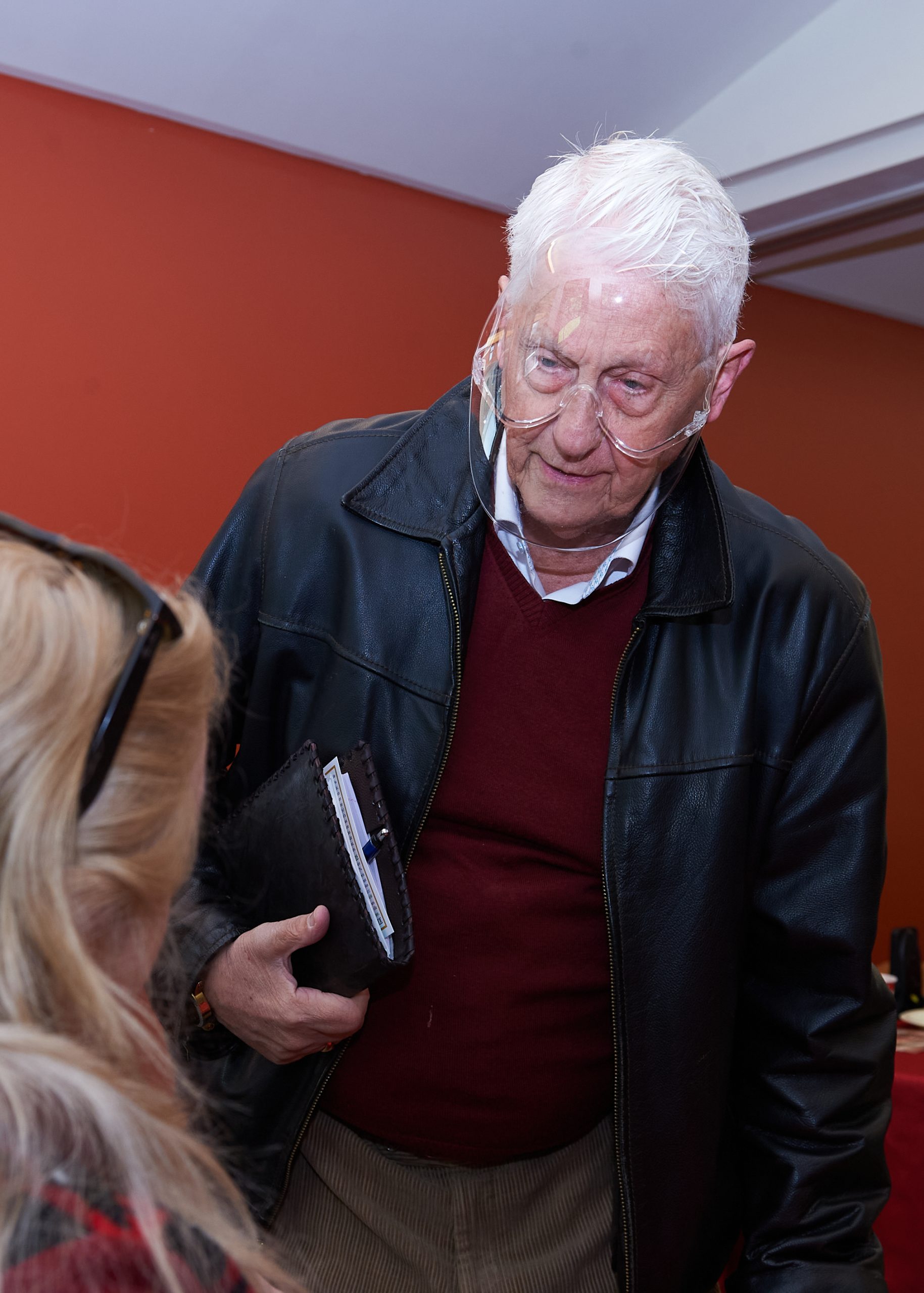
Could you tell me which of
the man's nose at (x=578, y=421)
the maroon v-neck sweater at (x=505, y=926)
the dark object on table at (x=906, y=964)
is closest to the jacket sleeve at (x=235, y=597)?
the maroon v-neck sweater at (x=505, y=926)

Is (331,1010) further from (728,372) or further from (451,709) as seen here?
(728,372)

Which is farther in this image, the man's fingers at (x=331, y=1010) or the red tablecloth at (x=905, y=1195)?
the red tablecloth at (x=905, y=1195)

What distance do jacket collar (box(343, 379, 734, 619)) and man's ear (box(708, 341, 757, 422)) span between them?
5 cm

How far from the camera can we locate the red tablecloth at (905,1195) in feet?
6.09

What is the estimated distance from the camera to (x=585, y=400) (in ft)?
3.98

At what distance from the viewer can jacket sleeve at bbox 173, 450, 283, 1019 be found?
4.27 ft

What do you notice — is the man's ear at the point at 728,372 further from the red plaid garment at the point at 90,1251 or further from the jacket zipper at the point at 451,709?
the red plaid garment at the point at 90,1251

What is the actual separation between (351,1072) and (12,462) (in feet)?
5.27

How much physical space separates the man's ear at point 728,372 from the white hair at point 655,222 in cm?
2

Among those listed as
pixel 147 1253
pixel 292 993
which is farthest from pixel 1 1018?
pixel 292 993

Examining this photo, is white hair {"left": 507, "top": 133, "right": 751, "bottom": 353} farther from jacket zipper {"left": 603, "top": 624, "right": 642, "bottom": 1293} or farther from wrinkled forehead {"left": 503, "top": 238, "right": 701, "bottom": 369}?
jacket zipper {"left": 603, "top": 624, "right": 642, "bottom": 1293}

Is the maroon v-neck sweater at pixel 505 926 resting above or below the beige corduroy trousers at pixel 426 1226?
above

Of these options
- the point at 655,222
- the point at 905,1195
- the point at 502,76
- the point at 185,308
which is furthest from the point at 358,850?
the point at 502,76

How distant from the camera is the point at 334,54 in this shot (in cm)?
245
